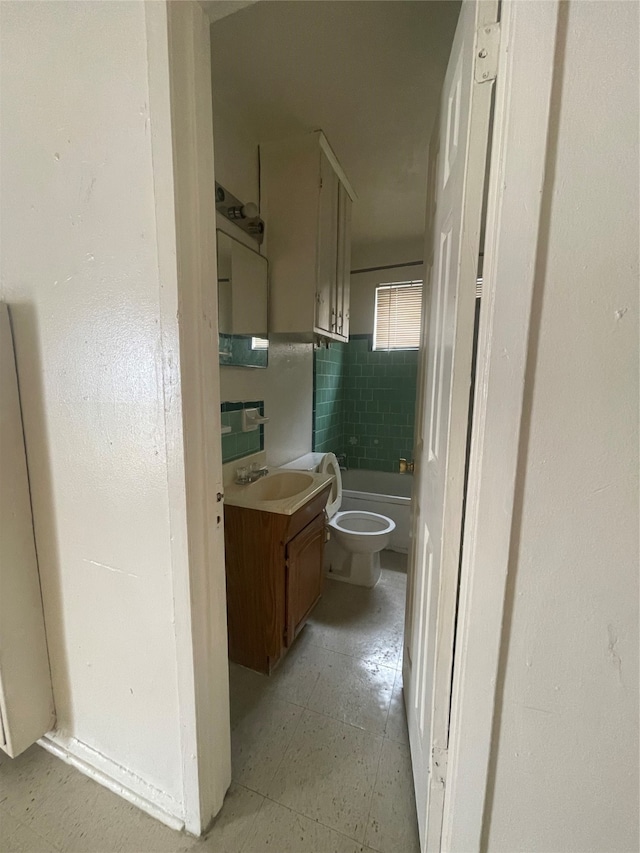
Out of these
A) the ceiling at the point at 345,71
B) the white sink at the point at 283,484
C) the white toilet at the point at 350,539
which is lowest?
the white toilet at the point at 350,539

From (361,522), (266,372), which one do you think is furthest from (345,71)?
(361,522)

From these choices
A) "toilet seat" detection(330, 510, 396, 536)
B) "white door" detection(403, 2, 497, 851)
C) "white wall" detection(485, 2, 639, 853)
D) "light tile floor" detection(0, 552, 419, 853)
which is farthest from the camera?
"toilet seat" detection(330, 510, 396, 536)

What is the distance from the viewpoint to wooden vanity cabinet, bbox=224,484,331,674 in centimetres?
150

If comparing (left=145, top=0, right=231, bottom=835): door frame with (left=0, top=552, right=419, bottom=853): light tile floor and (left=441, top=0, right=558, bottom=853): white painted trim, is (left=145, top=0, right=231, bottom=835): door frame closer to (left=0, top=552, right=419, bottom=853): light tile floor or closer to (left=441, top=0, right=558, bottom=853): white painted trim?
(left=0, top=552, right=419, bottom=853): light tile floor

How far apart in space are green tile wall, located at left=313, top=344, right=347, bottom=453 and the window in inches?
16.2

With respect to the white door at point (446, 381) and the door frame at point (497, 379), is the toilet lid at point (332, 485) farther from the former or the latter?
the door frame at point (497, 379)

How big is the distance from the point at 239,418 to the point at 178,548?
1.00m

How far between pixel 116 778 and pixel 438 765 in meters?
1.07

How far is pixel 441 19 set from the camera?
3.89ft

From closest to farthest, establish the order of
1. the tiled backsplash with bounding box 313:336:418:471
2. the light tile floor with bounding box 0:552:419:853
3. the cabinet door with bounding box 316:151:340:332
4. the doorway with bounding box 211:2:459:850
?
A: 1. the light tile floor with bounding box 0:552:419:853
2. the doorway with bounding box 211:2:459:850
3. the cabinet door with bounding box 316:151:340:332
4. the tiled backsplash with bounding box 313:336:418:471

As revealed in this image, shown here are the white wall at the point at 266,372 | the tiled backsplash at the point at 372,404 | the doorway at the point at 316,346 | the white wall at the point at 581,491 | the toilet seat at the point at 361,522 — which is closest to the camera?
the white wall at the point at 581,491

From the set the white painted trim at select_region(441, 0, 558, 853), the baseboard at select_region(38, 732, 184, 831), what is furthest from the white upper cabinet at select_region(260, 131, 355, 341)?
the baseboard at select_region(38, 732, 184, 831)

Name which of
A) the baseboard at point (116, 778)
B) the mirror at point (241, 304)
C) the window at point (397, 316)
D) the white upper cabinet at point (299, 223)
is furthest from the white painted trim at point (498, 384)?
the window at point (397, 316)

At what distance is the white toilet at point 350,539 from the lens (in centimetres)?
218
